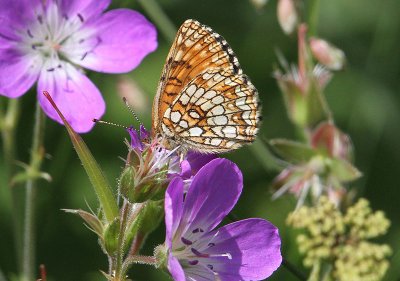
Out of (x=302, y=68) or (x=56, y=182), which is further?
(x=56, y=182)

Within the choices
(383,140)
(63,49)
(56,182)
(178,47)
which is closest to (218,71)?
(178,47)

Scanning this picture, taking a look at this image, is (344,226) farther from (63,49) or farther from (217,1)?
(217,1)

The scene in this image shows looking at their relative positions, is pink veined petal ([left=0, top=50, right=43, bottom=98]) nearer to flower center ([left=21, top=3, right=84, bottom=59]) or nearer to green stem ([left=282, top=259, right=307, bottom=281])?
flower center ([left=21, top=3, right=84, bottom=59])

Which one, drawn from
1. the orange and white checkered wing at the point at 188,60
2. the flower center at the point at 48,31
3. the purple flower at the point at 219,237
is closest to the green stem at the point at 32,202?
the flower center at the point at 48,31

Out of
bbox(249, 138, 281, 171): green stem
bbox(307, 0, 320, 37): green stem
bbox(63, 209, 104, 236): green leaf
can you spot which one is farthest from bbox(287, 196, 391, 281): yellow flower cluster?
bbox(63, 209, 104, 236): green leaf

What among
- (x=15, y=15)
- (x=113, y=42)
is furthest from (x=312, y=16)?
Answer: (x=15, y=15)

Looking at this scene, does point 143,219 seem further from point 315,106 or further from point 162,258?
point 315,106
